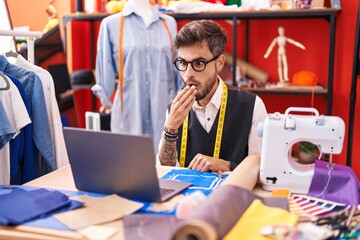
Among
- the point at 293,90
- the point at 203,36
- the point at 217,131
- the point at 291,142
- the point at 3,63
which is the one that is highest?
the point at 203,36

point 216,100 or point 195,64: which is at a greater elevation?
point 195,64

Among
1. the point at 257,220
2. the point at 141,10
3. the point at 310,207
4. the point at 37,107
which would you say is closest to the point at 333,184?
the point at 310,207

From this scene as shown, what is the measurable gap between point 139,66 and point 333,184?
7.12ft

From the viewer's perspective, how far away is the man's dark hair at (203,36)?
2.23 metres

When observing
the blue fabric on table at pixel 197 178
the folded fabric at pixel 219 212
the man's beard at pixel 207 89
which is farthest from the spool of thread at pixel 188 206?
the man's beard at pixel 207 89

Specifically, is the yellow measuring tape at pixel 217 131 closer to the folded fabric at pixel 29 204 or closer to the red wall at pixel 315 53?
the folded fabric at pixel 29 204

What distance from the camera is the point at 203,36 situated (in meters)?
2.24

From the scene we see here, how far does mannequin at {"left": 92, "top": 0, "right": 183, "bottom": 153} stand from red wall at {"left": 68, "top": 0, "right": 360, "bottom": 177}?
3.49ft

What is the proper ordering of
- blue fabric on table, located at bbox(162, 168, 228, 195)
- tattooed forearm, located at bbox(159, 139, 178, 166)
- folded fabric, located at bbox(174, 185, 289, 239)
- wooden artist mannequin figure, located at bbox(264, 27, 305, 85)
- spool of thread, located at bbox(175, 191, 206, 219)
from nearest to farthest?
folded fabric, located at bbox(174, 185, 289, 239) → spool of thread, located at bbox(175, 191, 206, 219) → blue fabric on table, located at bbox(162, 168, 228, 195) → tattooed forearm, located at bbox(159, 139, 178, 166) → wooden artist mannequin figure, located at bbox(264, 27, 305, 85)

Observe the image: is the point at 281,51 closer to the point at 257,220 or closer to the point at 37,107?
the point at 37,107

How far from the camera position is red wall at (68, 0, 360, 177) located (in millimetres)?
3969

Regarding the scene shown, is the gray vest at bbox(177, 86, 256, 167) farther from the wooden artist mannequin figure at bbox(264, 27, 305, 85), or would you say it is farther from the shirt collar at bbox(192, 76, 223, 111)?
the wooden artist mannequin figure at bbox(264, 27, 305, 85)

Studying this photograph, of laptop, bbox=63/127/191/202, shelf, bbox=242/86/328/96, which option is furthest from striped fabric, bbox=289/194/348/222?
shelf, bbox=242/86/328/96

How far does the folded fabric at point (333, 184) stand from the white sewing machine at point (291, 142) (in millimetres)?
27
